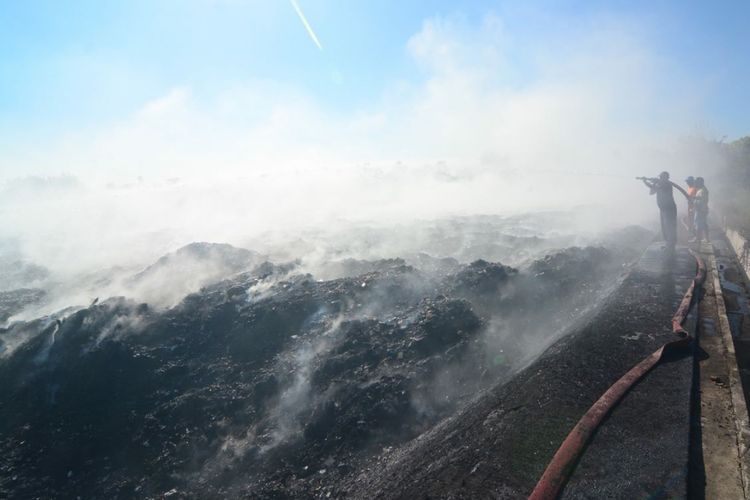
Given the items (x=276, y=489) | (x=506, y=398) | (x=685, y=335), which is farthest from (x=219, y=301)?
(x=685, y=335)

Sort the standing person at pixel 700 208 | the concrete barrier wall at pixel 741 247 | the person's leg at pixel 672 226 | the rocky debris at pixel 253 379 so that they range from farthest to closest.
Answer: the standing person at pixel 700 208 < the person's leg at pixel 672 226 < the concrete barrier wall at pixel 741 247 < the rocky debris at pixel 253 379

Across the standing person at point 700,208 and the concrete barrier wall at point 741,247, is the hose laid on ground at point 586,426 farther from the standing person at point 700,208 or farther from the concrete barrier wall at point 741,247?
the standing person at point 700,208

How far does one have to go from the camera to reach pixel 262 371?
25.6 ft

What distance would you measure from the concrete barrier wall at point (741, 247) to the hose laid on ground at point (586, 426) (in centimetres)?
538

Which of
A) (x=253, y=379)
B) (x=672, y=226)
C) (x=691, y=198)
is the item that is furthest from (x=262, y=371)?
(x=691, y=198)

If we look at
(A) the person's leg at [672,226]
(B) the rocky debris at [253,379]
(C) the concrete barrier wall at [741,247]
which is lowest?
(B) the rocky debris at [253,379]

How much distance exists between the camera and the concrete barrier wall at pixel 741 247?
8.97 meters

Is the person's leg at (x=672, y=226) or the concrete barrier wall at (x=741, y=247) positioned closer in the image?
the concrete barrier wall at (x=741, y=247)

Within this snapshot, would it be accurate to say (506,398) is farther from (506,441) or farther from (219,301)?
(219,301)

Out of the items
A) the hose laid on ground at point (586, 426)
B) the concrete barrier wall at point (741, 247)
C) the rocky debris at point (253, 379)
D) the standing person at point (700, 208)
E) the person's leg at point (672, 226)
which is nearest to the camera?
the hose laid on ground at point (586, 426)

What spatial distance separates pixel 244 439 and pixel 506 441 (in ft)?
14.7

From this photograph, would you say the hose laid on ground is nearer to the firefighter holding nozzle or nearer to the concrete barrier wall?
the concrete barrier wall

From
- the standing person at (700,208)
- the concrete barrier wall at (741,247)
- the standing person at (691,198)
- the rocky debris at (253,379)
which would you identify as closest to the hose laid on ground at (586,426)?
the rocky debris at (253,379)

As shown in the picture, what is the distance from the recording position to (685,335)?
5.16m
